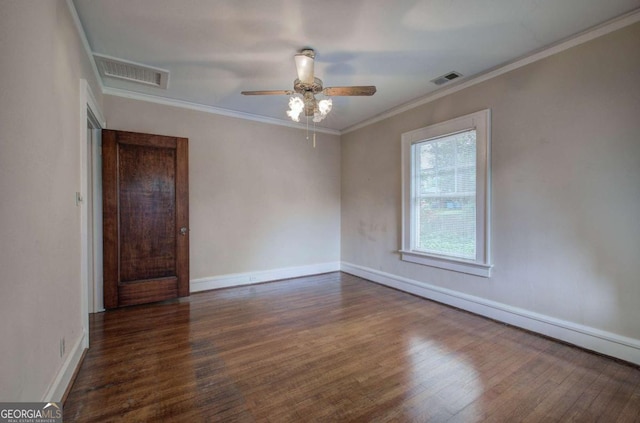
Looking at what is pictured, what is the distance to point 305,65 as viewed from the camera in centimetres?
264

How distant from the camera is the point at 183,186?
377cm

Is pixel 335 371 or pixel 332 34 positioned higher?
pixel 332 34

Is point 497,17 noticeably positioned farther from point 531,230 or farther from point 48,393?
point 48,393

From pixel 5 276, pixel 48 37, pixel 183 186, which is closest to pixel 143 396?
pixel 5 276

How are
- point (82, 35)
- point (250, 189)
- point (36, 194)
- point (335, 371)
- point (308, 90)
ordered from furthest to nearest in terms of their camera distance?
point (250, 189) < point (308, 90) < point (82, 35) < point (335, 371) < point (36, 194)

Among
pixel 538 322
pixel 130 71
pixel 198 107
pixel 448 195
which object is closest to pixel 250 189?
pixel 198 107

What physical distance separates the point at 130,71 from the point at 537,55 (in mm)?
4196

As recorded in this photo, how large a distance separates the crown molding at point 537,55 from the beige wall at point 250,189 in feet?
6.33

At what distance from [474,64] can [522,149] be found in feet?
3.34

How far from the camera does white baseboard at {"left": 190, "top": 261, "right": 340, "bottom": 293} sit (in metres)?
4.20

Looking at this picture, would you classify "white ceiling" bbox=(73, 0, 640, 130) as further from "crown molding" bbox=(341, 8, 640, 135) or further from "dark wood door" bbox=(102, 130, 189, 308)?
"dark wood door" bbox=(102, 130, 189, 308)

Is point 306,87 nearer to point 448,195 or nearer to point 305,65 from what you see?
point 305,65

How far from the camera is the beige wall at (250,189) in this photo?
4.11 meters

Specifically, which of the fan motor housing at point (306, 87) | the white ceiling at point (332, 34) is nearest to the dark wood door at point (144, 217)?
the white ceiling at point (332, 34)
